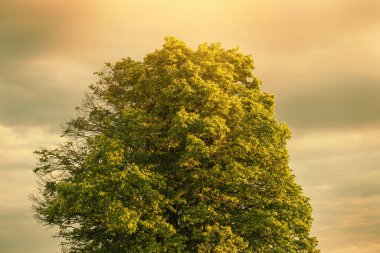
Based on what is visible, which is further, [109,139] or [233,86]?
[233,86]

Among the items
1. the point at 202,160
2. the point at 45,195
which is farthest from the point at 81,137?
the point at 202,160

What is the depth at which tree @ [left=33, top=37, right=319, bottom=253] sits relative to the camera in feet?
114

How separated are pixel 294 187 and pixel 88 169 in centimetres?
1619

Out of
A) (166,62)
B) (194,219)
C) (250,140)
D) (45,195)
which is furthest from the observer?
(45,195)

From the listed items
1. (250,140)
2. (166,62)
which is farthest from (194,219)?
(166,62)

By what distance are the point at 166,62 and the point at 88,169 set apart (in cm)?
1050

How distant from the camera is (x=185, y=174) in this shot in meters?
37.1

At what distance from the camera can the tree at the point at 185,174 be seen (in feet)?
114

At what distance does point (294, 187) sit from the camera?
133ft

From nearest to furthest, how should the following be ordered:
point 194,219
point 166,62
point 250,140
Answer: point 194,219
point 250,140
point 166,62

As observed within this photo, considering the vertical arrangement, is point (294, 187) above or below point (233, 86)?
below

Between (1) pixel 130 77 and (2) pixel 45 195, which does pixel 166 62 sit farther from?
(2) pixel 45 195

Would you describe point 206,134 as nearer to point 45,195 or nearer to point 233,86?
point 233,86

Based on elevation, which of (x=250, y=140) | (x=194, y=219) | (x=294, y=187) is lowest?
(x=194, y=219)
